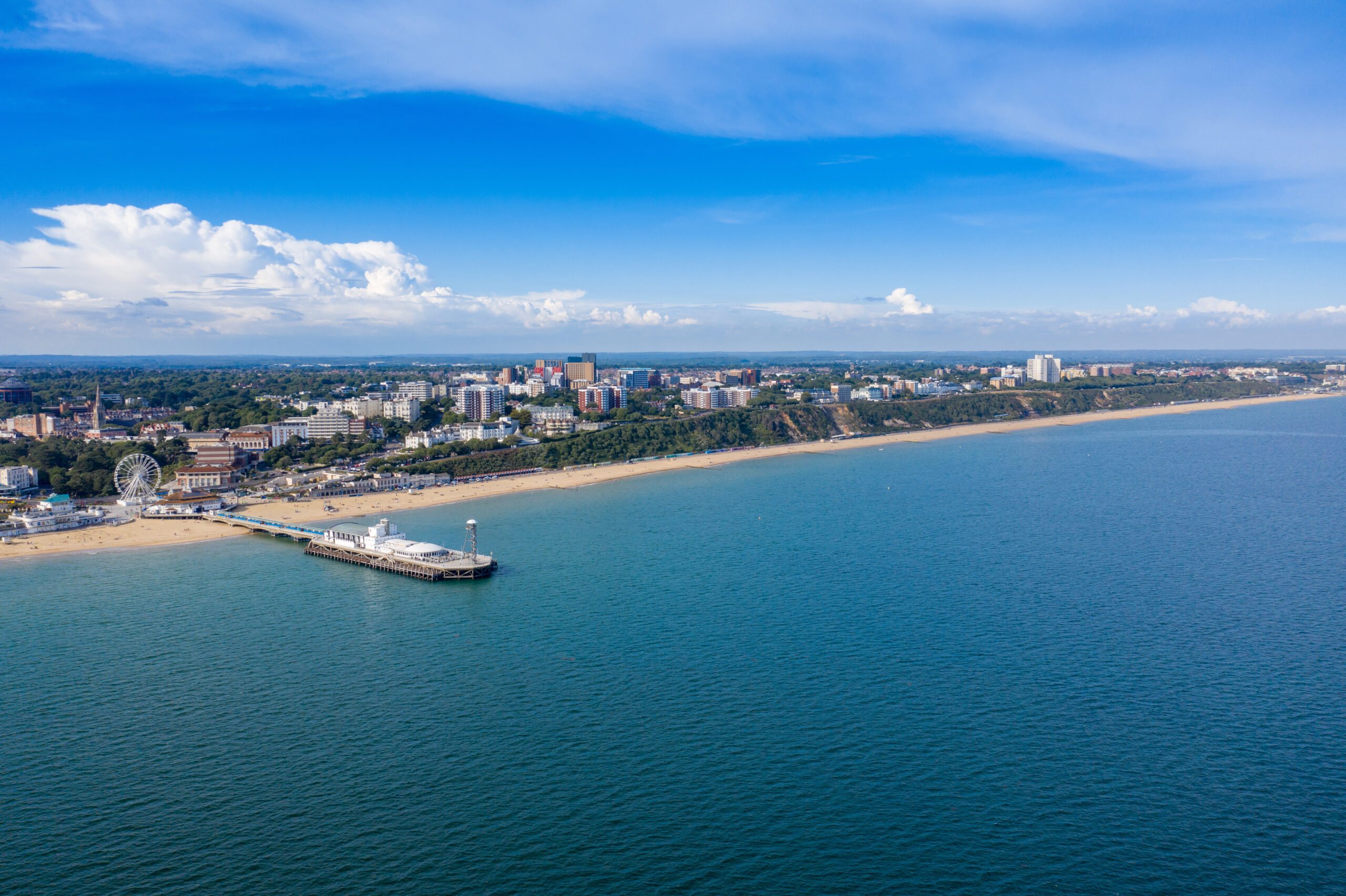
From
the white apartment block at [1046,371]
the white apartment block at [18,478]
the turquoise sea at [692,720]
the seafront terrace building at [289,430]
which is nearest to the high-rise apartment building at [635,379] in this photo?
the seafront terrace building at [289,430]

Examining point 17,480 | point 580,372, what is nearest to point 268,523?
point 17,480

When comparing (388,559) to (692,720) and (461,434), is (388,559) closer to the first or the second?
(692,720)

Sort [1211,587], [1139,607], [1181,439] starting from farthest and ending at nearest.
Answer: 1. [1181,439]
2. [1211,587]
3. [1139,607]

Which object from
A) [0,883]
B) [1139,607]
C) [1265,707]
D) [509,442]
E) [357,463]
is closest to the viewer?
[0,883]

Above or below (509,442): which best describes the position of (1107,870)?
below

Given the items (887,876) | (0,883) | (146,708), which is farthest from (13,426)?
(887,876)

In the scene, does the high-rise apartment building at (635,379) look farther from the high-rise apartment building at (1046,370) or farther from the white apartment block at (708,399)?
the high-rise apartment building at (1046,370)

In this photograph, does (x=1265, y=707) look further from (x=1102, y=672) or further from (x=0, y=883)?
(x=0, y=883)
